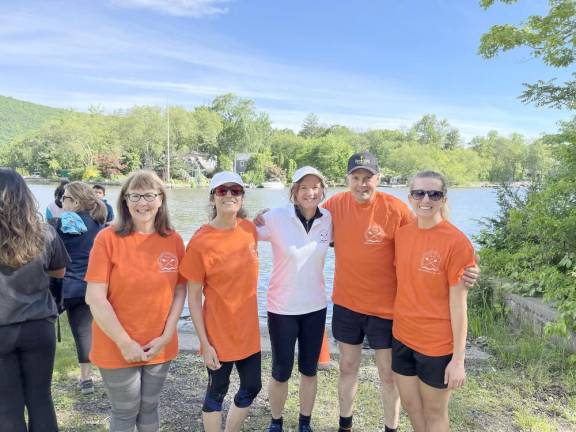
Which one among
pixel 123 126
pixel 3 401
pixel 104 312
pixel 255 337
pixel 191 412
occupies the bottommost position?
pixel 191 412

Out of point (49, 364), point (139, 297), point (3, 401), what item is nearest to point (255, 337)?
point (139, 297)

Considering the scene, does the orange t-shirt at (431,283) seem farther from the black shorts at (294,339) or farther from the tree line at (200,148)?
the tree line at (200,148)

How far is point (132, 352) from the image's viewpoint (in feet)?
7.38

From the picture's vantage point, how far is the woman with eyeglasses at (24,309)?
2148 millimetres

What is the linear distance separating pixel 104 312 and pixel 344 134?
351 ft

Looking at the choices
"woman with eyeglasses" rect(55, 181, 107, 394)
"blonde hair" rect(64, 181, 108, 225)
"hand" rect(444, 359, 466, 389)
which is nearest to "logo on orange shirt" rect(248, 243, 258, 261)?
"hand" rect(444, 359, 466, 389)

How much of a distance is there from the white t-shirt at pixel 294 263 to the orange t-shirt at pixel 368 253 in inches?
6.3

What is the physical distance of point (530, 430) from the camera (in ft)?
10.3

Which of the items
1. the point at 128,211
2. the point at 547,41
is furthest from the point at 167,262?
the point at 547,41

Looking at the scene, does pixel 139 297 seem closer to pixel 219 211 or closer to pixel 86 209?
pixel 219 211

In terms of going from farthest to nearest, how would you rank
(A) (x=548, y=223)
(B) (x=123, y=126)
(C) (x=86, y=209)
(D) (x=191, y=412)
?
(B) (x=123, y=126)
(A) (x=548, y=223)
(C) (x=86, y=209)
(D) (x=191, y=412)

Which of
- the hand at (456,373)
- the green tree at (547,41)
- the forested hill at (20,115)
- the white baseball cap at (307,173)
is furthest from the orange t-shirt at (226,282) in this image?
the forested hill at (20,115)

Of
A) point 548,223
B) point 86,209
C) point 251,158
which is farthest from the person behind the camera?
point 251,158

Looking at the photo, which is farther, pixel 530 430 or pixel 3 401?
pixel 530 430
